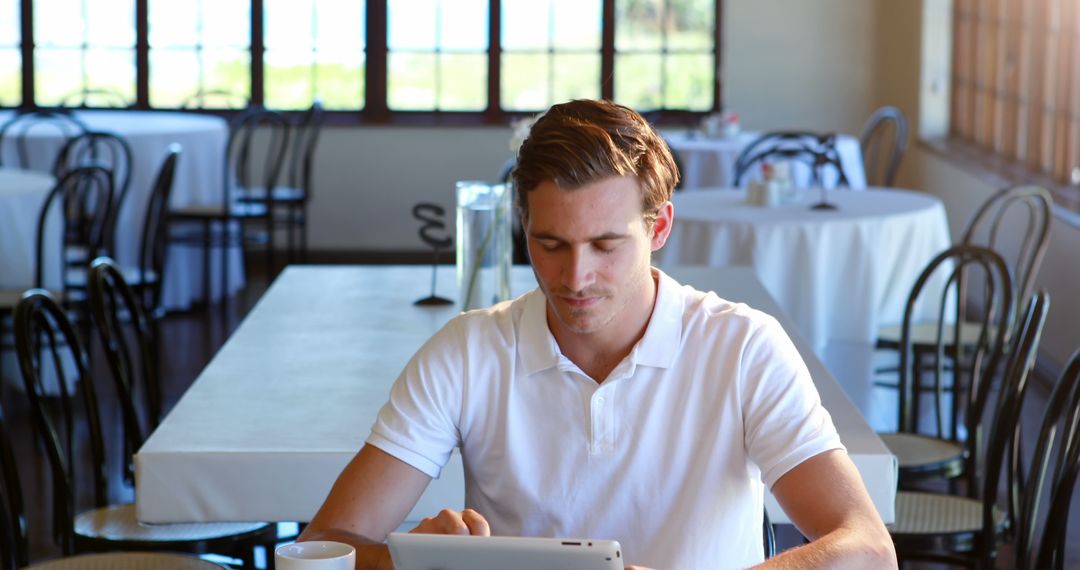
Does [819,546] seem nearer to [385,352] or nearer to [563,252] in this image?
[563,252]

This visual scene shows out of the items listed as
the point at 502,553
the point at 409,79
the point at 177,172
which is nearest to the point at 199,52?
the point at 409,79

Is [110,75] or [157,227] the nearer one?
[157,227]

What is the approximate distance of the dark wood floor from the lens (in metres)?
3.64

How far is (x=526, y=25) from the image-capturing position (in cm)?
815

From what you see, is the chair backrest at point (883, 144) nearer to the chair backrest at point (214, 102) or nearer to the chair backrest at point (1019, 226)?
the chair backrest at point (1019, 226)

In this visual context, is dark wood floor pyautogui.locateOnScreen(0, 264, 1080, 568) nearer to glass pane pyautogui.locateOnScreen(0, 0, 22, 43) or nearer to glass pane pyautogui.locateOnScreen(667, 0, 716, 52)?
glass pane pyautogui.locateOnScreen(0, 0, 22, 43)

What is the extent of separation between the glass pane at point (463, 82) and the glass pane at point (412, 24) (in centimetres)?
14

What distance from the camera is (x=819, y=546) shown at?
1.49 metres

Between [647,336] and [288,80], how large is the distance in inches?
266

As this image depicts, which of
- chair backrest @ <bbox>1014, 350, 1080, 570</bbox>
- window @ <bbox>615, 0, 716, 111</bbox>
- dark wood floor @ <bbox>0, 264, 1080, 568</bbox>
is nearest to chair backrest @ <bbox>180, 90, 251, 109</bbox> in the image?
dark wood floor @ <bbox>0, 264, 1080, 568</bbox>

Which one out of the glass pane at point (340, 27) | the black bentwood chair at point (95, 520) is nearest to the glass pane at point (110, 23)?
the glass pane at point (340, 27)

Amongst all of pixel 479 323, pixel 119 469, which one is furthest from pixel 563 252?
pixel 119 469

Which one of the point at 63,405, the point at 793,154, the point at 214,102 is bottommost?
the point at 63,405

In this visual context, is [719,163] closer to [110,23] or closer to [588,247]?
[110,23]
